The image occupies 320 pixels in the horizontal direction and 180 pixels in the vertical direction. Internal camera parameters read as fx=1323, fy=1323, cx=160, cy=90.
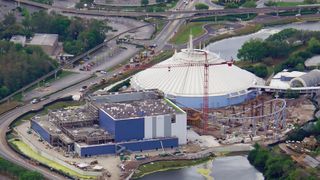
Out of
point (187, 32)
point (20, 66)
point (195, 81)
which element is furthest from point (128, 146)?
point (187, 32)

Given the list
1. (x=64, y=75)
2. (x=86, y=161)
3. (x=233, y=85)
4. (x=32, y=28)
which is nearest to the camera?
(x=86, y=161)

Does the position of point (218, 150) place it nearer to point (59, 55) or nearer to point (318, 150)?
point (318, 150)

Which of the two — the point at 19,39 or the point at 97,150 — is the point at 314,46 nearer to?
the point at 19,39

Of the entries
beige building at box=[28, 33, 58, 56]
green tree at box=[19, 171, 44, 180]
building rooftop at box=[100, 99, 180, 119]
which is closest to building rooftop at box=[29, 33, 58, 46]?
beige building at box=[28, 33, 58, 56]

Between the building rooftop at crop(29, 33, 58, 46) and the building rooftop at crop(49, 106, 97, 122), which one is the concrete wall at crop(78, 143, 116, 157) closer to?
the building rooftop at crop(49, 106, 97, 122)

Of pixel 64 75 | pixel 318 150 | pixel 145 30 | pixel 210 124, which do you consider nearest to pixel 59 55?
pixel 64 75
